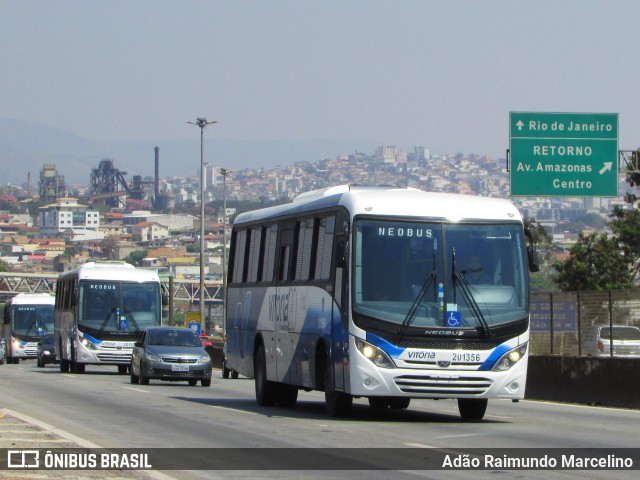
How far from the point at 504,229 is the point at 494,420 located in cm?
285

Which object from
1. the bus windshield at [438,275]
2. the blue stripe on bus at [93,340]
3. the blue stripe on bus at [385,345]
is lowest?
the blue stripe on bus at [93,340]

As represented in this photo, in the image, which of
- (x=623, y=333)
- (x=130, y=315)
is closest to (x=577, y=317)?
(x=623, y=333)

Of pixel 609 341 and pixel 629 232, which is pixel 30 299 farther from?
pixel 609 341

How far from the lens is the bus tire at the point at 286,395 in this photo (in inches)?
943

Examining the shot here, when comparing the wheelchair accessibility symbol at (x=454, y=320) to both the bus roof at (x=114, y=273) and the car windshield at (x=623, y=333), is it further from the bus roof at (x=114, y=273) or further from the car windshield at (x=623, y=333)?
the bus roof at (x=114, y=273)

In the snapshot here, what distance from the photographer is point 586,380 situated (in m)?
26.8

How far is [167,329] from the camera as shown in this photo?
115 ft

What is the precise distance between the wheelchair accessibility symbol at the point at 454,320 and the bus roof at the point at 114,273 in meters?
23.3

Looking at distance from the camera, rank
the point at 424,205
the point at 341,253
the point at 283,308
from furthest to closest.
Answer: the point at 283,308 < the point at 424,205 < the point at 341,253

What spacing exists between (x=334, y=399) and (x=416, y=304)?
6.80 feet

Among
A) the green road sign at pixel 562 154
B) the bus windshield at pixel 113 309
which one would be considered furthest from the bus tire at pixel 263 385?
the bus windshield at pixel 113 309

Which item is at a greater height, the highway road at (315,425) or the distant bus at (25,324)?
the highway road at (315,425)

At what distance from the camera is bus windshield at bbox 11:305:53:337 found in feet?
211

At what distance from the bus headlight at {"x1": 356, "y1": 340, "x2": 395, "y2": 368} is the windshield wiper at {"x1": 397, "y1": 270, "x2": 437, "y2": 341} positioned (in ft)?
1.04
